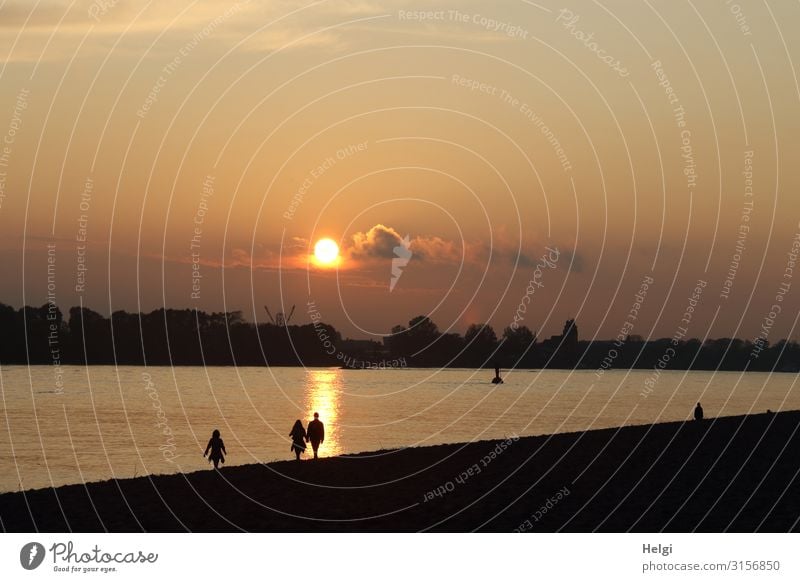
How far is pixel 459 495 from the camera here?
2586 centimetres

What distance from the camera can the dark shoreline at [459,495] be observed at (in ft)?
73.6

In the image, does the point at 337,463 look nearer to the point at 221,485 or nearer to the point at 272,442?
the point at 221,485

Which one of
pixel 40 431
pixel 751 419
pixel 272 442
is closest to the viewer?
pixel 751 419

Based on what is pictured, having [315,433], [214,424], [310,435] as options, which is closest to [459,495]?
[315,433]

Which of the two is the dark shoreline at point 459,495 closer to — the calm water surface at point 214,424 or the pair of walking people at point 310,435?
the pair of walking people at point 310,435

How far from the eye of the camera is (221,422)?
11825 cm

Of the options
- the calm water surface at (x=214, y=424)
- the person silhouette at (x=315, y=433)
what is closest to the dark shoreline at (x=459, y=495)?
the person silhouette at (x=315, y=433)

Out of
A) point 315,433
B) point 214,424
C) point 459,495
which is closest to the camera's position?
point 459,495

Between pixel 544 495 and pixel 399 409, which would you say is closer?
pixel 544 495

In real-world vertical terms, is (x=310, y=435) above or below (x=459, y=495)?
above

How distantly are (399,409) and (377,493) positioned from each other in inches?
5026

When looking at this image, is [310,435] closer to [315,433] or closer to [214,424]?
[315,433]
